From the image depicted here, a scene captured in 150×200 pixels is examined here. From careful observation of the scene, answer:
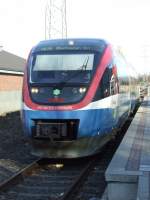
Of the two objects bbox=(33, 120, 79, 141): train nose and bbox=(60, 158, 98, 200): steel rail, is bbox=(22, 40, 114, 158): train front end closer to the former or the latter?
bbox=(33, 120, 79, 141): train nose

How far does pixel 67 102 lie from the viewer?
33.8 ft

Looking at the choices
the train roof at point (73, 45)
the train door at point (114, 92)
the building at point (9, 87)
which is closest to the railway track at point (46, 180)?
the train door at point (114, 92)

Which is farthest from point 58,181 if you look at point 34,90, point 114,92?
point 114,92

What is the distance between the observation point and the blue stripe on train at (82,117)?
10180 mm

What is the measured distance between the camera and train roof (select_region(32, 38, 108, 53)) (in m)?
11.4

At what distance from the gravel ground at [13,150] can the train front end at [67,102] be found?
1.02 meters

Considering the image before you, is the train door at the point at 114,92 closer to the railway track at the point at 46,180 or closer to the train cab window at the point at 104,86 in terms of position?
the train cab window at the point at 104,86

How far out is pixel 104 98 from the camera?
10.8m

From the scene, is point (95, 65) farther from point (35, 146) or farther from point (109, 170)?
point (109, 170)

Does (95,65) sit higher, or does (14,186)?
(95,65)

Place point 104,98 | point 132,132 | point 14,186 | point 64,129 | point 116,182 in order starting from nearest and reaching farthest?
point 116,182 → point 14,186 → point 64,129 → point 104,98 → point 132,132

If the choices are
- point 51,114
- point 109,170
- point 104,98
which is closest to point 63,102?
point 51,114

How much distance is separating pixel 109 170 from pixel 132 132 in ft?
18.3

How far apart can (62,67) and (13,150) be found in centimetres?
338
